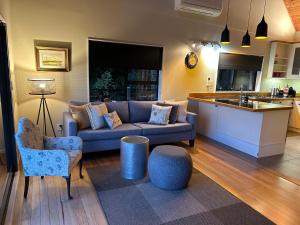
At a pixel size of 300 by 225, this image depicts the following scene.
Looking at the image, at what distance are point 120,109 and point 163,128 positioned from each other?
0.91 meters

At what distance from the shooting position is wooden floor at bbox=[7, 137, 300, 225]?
2.19 meters

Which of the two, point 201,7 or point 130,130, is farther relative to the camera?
point 201,7

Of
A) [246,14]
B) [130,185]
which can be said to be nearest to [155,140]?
[130,185]

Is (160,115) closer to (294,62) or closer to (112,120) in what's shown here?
(112,120)

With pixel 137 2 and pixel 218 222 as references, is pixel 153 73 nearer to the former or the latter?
pixel 137 2

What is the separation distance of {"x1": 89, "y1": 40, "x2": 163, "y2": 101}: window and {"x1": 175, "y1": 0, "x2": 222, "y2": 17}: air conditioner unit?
98cm

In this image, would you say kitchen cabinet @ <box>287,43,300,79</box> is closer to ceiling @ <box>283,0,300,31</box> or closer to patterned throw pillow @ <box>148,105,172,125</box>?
ceiling @ <box>283,0,300,31</box>

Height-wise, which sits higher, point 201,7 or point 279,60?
point 201,7

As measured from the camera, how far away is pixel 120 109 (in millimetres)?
4168

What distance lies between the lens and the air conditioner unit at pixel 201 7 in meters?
4.55

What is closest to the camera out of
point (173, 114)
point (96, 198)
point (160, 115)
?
point (96, 198)

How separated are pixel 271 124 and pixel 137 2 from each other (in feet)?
11.4

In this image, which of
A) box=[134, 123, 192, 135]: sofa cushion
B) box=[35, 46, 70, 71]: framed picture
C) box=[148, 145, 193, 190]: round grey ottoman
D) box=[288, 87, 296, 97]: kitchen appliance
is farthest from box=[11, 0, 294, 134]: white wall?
box=[148, 145, 193, 190]: round grey ottoman

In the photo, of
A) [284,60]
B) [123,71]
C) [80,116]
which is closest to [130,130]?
[80,116]
